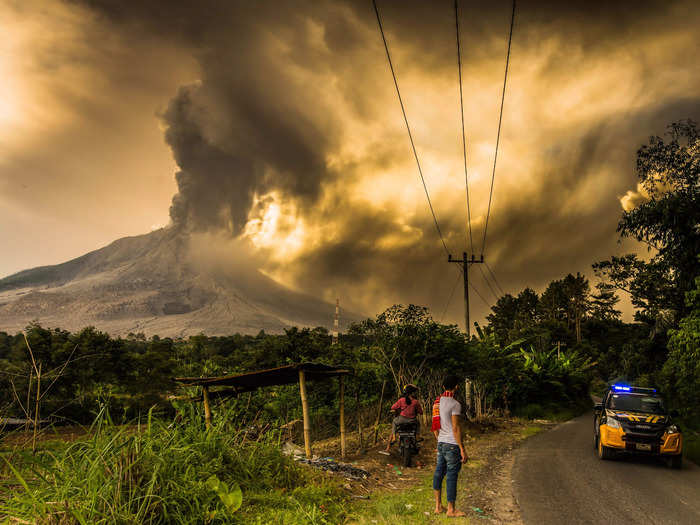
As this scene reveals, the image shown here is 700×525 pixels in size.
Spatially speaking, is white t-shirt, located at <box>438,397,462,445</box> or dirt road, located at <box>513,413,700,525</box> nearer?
white t-shirt, located at <box>438,397,462,445</box>

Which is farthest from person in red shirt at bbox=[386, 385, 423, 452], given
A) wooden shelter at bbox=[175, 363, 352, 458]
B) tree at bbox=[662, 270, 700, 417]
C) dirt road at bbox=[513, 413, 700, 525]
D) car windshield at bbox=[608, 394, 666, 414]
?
tree at bbox=[662, 270, 700, 417]

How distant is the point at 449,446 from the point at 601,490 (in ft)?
14.3

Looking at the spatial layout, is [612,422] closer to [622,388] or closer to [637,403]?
[637,403]

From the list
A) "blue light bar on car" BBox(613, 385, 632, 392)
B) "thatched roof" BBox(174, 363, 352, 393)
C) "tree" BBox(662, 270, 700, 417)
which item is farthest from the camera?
"tree" BBox(662, 270, 700, 417)

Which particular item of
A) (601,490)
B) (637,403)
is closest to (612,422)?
(637,403)

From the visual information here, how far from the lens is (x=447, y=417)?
6586mm

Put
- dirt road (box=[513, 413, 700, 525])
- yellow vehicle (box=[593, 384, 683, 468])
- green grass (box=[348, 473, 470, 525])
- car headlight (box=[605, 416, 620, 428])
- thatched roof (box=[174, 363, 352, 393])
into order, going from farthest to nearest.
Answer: car headlight (box=[605, 416, 620, 428]), thatched roof (box=[174, 363, 352, 393]), yellow vehicle (box=[593, 384, 683, 468]), dirt road (box=[513, 413, 700, 525]), green grass (box=[348, 473, 470, 525])

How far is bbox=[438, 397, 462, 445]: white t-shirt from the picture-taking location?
6492 millimetres

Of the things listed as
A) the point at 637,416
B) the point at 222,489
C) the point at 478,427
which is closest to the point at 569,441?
the point at 478,427

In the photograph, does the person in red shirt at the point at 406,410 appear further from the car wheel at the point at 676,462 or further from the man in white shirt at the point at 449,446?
the car wheel at the point at 676,462

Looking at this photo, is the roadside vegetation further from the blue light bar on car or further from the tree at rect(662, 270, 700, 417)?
the blue light bar on car

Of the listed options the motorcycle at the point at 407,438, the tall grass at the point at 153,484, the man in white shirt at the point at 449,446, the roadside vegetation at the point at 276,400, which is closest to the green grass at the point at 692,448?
the roadside vegetation at the point at 276,400

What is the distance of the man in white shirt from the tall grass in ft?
5.39

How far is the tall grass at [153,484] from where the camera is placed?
4301mm
